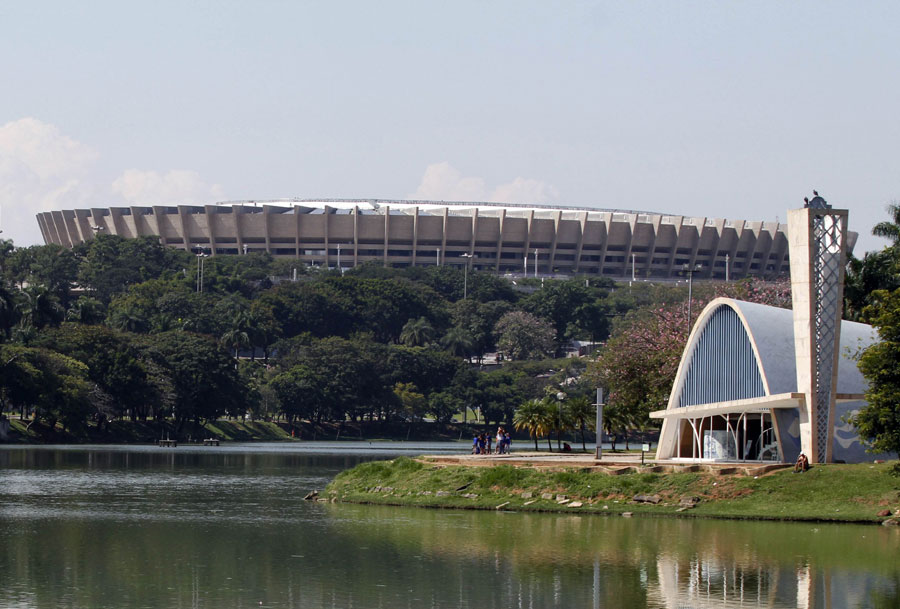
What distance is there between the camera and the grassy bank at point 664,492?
41.8 metres

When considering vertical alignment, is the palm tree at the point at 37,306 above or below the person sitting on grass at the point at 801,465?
above

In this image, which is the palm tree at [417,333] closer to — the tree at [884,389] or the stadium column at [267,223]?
the stadium column at [267,223]

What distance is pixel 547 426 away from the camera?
221 feet

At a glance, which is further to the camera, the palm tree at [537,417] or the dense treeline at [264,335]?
the dense treeline at [264,335]

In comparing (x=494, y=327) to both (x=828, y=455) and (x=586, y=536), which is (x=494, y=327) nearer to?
(x=828, y=455)

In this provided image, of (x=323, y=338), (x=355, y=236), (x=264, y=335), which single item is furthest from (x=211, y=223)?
(x=264, y=335)

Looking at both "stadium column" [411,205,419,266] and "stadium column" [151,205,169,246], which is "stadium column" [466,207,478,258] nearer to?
"stadium column" [411,205,419,266]

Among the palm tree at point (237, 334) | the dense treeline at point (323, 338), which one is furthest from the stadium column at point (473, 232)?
the palm tree at point (237, 334)

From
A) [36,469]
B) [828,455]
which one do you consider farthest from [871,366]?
[36,469]

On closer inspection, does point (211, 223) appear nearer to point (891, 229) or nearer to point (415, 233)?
point (415, 233)

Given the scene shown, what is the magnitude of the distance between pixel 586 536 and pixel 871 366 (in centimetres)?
1186

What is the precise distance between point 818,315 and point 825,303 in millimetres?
489

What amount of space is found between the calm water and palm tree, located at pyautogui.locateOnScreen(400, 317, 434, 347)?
361ft

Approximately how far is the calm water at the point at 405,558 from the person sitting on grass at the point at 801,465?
16.2 ft
